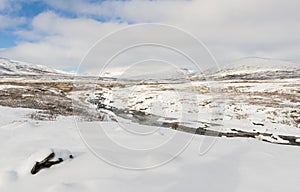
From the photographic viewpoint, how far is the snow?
5789 mm

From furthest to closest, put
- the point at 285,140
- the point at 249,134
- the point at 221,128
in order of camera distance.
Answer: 1. the point at 221,128
2. the point at 249,134
3. the point at 285,140

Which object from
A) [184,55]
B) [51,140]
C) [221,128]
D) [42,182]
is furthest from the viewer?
[221,128]

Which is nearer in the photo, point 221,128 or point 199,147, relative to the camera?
point 199,147

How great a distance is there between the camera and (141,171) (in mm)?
6410

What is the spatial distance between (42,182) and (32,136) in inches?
139

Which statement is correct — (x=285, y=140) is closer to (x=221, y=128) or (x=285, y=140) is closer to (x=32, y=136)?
(x=221, y=128)

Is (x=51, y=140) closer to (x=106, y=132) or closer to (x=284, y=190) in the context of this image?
(x=106, y=132)

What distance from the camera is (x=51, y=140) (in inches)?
337

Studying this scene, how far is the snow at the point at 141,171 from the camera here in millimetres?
5789

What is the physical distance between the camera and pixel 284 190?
605 cm

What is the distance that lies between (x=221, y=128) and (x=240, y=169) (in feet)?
44.6

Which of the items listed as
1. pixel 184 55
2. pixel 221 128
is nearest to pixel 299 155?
pixel 184 55

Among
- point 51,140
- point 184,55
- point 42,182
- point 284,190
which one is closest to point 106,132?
point 51,140

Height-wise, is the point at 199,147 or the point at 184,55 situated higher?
the point at 184,55
